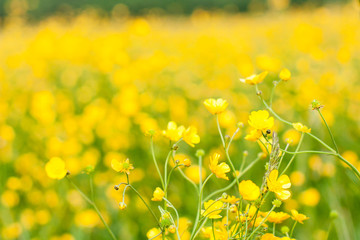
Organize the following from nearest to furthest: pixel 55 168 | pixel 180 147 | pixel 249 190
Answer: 1. pixel 249 190
2. pixel 55 168
3. pixel 180 147

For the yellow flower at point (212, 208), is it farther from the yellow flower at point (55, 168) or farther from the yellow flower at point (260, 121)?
the yellow flower at point (55, 168)

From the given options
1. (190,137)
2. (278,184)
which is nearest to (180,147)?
(190,137)

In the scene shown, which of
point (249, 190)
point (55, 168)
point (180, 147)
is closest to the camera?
point (249, 190)

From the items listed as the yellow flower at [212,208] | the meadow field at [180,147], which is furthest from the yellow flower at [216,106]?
the yellow flower at [212,208]

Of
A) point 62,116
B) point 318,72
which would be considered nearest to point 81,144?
point 62,116

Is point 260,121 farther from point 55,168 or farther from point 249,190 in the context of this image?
point 55,168

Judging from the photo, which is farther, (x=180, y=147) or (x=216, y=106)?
(x=180, y=147)

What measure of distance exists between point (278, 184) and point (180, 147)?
1178 millimetres

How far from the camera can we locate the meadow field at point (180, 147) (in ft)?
1.88

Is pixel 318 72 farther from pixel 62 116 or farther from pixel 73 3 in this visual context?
pixel 73 3

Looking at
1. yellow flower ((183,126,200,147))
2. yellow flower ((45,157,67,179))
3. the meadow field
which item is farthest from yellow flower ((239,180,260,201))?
yellow flower ((45,157,67,179))

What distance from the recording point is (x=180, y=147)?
1.69 m

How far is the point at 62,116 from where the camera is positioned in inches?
90.6

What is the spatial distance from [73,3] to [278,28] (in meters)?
7.88
